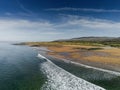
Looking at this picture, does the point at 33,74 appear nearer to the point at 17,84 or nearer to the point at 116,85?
the point at 17,84

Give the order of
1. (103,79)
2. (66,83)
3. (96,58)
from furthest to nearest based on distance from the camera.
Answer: (96,58) → (103,79) → (66,83)

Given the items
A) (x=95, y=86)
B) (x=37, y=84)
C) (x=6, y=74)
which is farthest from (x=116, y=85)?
(x=6, y=74)

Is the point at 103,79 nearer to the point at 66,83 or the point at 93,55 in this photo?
the point at 66,83

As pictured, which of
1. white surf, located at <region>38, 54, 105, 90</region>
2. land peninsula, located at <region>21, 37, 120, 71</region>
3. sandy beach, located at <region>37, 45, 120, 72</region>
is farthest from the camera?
land peninsula, located at <region>21, 37, 120, 71</region>

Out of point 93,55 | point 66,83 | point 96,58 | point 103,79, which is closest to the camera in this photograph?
point 66,83

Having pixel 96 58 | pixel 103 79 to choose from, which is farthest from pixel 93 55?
pixel 103 79

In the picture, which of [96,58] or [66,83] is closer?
[66,83]

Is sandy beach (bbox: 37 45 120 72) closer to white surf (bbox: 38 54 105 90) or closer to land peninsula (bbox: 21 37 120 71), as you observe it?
land peninsula (bbox: 21 37 120 71)

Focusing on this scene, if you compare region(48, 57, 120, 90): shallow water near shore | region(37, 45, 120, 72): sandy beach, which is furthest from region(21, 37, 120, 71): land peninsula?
region(48, 57, 120, 90): shallow water near shore

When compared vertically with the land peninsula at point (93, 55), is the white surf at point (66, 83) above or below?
below

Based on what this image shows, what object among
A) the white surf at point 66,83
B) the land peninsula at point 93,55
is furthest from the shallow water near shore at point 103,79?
the land peninsula at point 93,55

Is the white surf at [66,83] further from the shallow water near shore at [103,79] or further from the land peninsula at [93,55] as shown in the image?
the land peninsula at [93,55]
